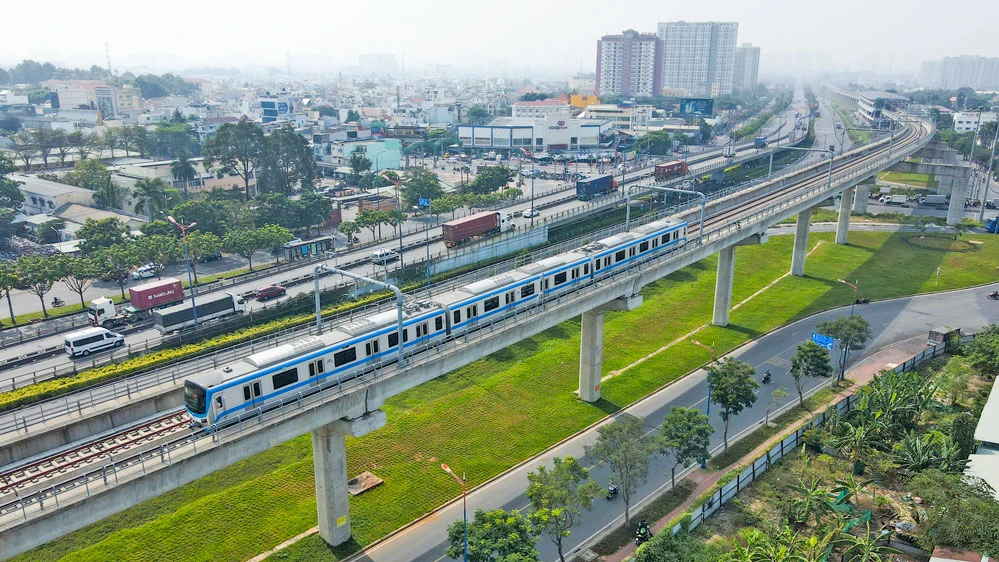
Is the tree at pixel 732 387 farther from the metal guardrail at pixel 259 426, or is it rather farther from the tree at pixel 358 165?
the tree at pixel 358 165

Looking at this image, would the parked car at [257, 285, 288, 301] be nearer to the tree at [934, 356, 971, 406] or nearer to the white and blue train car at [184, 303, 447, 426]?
the white and blue train car at [184, 303, 447, 426]

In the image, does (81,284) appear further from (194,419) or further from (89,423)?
(194,419)

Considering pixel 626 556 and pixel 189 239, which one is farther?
pixel 189 239

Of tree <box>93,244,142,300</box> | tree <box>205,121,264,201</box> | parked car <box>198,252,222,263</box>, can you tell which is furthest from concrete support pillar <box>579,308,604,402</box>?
tree <box>205,121,264,201</box>

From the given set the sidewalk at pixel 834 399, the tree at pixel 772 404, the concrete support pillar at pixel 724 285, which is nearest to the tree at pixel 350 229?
the concrete support pillar at pixel 724 285

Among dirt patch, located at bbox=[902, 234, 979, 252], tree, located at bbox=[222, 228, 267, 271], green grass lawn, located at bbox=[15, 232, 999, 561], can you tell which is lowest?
green grass lawn, located at bbox=[15, 232, 999, 561]

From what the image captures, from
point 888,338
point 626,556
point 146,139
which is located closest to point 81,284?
point 626,556

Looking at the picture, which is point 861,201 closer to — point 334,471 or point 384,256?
point 384,256
